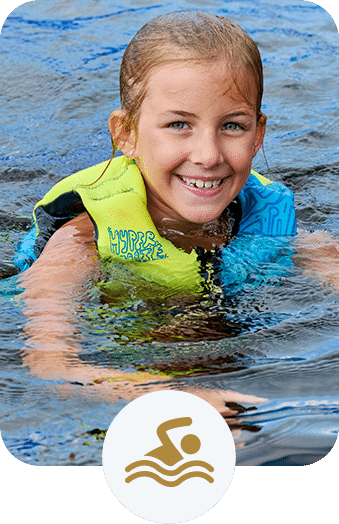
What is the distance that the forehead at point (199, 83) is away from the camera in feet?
6.81

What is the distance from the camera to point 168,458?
158cm

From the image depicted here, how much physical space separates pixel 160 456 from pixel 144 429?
76 millimetres

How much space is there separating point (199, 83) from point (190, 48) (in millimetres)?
124

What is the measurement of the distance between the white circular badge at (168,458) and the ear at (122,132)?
3.46 ft

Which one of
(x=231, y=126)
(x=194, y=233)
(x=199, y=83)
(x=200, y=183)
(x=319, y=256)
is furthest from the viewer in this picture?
(x=319, y=256)

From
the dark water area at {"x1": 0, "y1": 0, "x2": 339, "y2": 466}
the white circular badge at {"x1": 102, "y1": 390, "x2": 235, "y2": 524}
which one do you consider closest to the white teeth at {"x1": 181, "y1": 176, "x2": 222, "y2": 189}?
the dark water area at {"x1": 0, "y1": 0, "x2": 339, "y2": 466}

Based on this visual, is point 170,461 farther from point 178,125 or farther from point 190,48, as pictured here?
point 190,48

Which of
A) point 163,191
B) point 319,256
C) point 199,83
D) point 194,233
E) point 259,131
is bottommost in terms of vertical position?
point 319,256

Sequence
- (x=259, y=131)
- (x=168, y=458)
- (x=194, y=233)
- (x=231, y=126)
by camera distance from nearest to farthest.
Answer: (x=168, y=458) < (x=231, y=126) < (x=259, y=131) < (x=194, y=233)

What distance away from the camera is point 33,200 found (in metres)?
3.60

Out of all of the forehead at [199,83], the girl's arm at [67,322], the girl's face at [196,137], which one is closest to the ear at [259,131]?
the girl's face at [196,137]

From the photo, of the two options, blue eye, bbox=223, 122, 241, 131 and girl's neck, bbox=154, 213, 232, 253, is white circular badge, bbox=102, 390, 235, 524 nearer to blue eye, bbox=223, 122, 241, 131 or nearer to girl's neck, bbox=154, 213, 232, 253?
blue eye, bbox=223, 122, 241, 131

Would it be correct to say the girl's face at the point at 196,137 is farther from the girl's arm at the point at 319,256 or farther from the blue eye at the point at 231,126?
the girl's arm at the point at 319,256

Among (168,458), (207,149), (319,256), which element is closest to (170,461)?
(168,458)
